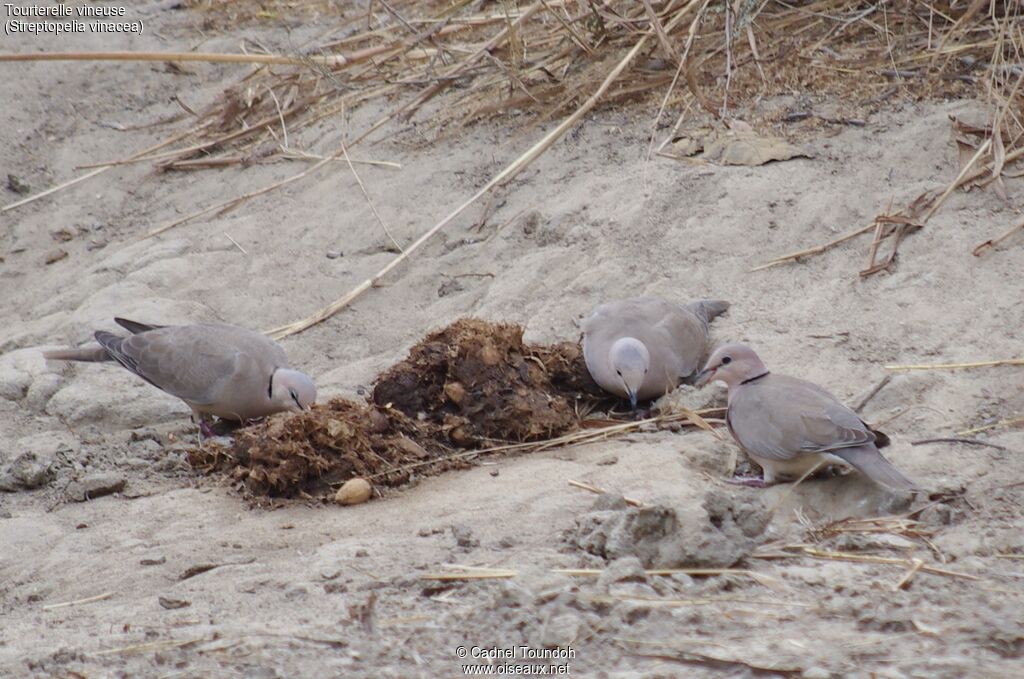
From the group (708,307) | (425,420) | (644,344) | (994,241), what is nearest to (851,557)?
(644,344)

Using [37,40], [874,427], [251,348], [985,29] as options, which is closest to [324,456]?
[251,348]

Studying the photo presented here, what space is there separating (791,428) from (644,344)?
103 cm

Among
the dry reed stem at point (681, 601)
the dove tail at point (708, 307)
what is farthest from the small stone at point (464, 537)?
the dove tail at point (708, 307)

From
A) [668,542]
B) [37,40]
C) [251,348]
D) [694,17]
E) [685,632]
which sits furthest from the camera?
[37,40]

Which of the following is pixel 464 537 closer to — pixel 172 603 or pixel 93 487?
pixel 172 603

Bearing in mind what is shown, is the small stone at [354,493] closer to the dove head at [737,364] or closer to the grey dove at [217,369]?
the grey dove at [217,369]

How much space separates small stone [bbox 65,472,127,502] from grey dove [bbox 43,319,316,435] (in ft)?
2.28

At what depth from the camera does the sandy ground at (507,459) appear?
8.85 ft

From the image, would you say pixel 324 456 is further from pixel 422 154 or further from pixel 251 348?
pixel 422 154

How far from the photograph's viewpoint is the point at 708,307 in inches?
198

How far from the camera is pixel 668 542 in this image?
10.1ft

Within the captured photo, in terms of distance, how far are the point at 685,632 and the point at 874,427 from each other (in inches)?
62.7

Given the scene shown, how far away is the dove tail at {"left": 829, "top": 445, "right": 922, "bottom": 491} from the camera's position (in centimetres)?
344

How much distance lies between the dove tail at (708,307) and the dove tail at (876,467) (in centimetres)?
141
